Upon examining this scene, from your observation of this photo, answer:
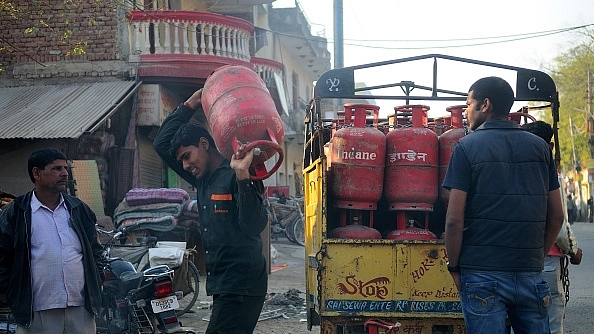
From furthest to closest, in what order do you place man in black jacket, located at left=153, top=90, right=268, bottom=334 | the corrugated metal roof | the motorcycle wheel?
1. the motorcycle wheel
2. the corrugated metal roof
3. man in black jacket, located at left=153, top=90, right=268, bottom=334

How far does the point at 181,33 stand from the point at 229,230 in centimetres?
1160

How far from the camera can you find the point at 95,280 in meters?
4.29

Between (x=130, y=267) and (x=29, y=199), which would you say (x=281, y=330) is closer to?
(x=130, y=267)

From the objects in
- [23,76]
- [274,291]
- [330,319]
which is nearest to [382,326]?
[330,319]

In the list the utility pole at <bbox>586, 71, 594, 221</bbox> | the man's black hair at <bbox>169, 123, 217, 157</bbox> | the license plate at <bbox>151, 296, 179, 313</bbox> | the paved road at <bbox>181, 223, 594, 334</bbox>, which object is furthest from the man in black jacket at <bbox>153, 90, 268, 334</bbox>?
the utility pole at <bbox>586, 71, 594, 221</bbox>

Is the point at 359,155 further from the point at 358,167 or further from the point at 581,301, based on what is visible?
the point at 581,301

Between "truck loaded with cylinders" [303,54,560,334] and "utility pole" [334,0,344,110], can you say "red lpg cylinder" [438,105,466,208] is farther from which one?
"utility pole" [334,0,344,110]

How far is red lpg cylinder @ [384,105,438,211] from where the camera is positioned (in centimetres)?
573

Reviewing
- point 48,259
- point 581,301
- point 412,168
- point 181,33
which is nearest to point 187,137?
point 48,259

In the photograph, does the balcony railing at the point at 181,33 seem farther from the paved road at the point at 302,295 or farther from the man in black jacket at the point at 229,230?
the man in black jacket at the point at 229,230

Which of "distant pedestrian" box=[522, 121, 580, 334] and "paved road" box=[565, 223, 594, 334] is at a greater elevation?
"distant pedestrian" box=[522, 121, 580, 334]

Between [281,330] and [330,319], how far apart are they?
2869 millimetres

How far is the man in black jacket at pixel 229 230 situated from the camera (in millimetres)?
3811

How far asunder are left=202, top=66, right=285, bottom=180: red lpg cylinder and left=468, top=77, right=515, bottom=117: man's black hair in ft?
3.55
